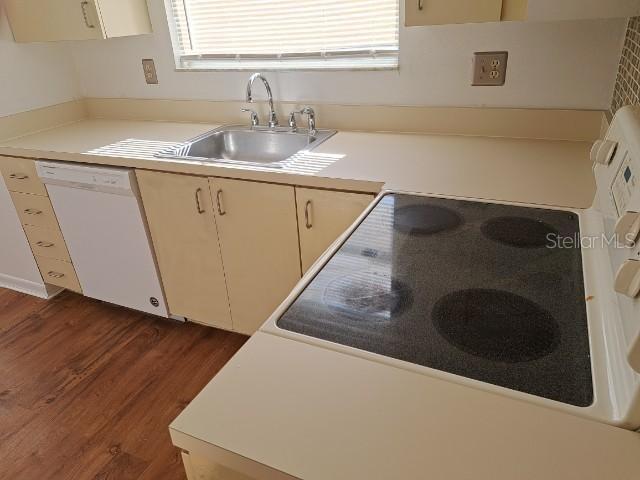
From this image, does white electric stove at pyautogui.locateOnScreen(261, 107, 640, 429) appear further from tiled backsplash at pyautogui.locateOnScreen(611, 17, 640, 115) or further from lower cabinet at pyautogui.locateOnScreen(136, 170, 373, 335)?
lower cabinet at pyautogui.locateOnScreen(136, 170, 373, 335)

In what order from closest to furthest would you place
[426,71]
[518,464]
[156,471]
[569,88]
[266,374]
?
Result: [518,464]
[266,374]
[156,471]
[569,88]
[426,71]

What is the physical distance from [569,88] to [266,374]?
1.61m

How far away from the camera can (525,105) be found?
5.91ft

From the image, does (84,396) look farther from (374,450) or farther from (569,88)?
(569,88)

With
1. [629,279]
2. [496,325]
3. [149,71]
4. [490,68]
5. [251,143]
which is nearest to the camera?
[629,279]

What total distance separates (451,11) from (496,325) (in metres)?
1.05

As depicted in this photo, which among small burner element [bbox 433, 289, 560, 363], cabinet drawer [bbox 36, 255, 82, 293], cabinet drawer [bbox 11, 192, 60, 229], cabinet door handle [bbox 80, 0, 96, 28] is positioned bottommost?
cabinet drawer [bbox 36, 255, 82, 293]

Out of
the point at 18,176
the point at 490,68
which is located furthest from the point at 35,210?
the point at 490,68

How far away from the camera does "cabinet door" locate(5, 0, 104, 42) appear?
2.05 meters

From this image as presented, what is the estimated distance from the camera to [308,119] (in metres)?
2.11

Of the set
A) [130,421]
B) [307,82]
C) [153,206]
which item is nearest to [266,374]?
[130,421]

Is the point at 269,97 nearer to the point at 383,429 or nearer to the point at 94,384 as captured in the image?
the point at 94,384

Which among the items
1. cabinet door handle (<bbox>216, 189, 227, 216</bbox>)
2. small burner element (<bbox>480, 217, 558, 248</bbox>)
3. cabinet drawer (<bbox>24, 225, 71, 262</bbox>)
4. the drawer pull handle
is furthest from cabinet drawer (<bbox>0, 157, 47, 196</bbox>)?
small burner element (<bbox>480, 217, 558, 248</bbox>)

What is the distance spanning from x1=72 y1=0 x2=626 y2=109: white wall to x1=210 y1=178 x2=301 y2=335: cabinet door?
2.12 feet
